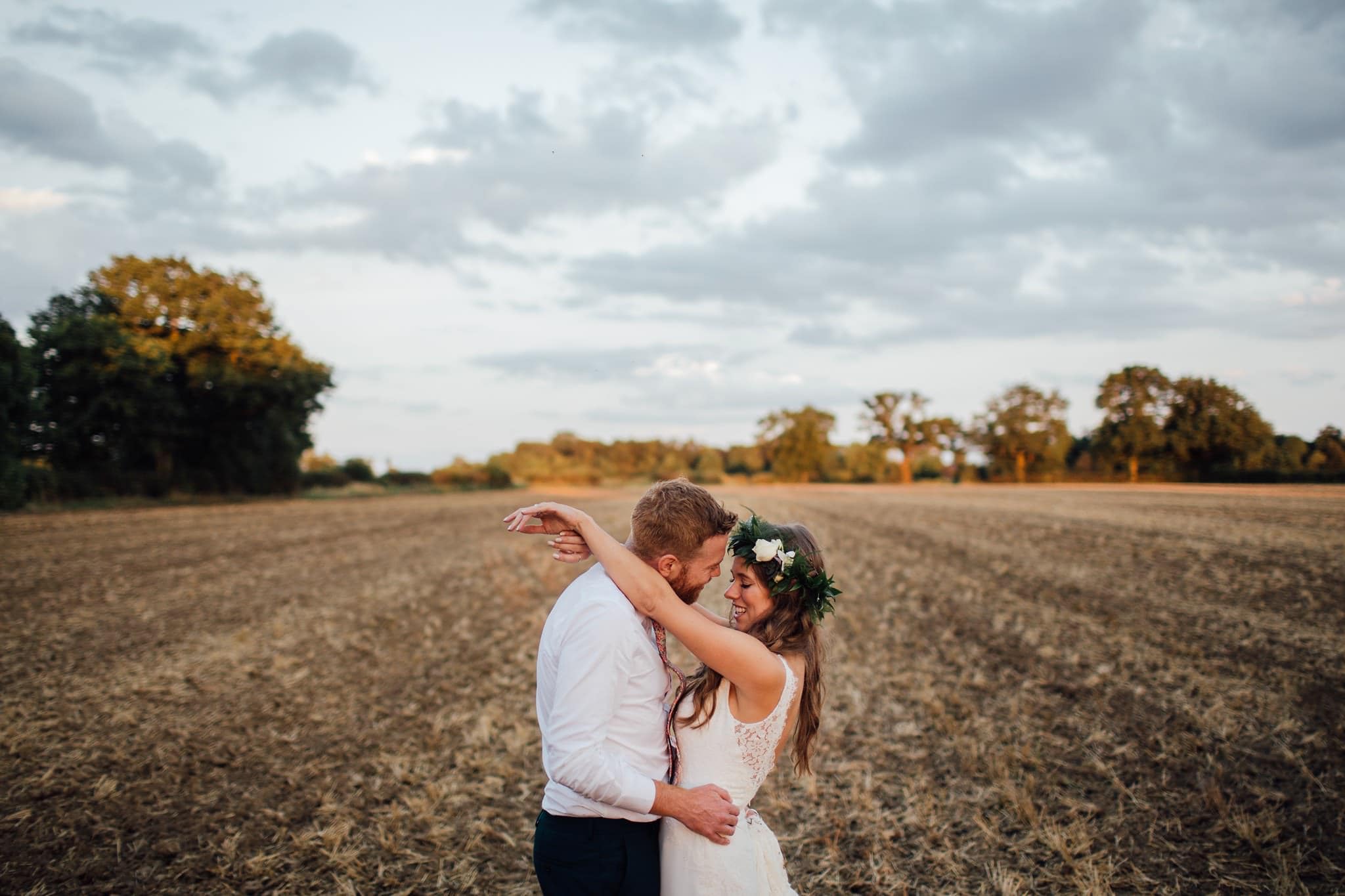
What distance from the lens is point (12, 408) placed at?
29.8 m

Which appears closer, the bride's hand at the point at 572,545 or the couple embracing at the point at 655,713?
the couple embracing at the point at 655,713

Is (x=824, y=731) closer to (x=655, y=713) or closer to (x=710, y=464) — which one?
(x=655, y=713)

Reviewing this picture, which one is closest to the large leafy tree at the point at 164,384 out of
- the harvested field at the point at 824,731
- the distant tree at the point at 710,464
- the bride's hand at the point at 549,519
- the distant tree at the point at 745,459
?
the harvested field at the point at 824,731

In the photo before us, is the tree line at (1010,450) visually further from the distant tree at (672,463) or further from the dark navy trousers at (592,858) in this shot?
the dark navy trousers at (592,858)

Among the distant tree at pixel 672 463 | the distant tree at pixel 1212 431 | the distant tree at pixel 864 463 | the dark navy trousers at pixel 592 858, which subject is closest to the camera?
the dark navy trousers at pixel 592 858

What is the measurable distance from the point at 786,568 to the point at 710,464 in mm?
95746

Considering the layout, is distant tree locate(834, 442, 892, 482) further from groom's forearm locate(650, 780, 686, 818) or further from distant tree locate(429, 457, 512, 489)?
groom's forearm locate(650, 780, 686, 818)

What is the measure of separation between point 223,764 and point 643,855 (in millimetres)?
5928

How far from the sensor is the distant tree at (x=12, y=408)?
93.2 feet

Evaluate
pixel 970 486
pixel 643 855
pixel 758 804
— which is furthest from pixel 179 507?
pixel 970 486

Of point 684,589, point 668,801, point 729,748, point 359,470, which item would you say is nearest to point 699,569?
point 684,589

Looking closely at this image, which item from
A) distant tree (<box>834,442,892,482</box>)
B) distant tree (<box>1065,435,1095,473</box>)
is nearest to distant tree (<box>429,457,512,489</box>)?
distant tree (<box>834,442,892,482</box>)

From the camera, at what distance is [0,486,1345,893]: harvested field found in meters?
5.14

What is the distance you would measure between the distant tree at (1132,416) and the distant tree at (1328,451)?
38.5 ft
